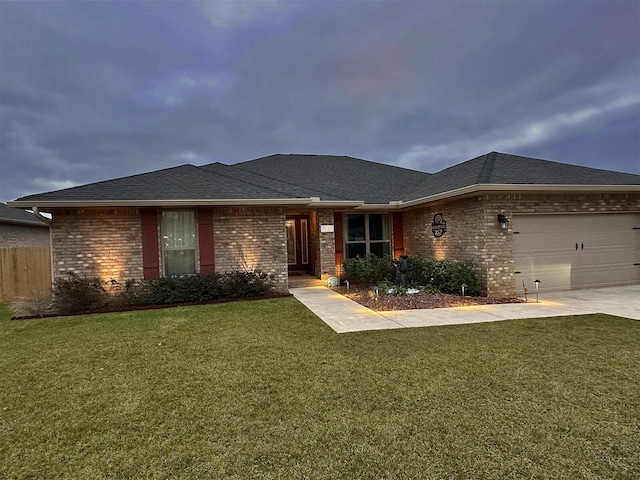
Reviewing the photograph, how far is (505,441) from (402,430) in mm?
697

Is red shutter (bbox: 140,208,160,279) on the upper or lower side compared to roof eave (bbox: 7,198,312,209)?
lower

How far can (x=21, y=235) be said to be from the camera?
49.8 ft

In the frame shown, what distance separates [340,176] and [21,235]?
14636mm

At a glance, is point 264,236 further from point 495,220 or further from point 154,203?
point 495,220

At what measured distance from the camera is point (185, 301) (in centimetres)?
836

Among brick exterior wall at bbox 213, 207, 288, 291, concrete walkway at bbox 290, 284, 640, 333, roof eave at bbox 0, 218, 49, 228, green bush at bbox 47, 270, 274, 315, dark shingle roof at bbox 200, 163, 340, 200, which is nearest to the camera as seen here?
concrete walkway at bbox 290, 284, 640, 333

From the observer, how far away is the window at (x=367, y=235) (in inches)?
454

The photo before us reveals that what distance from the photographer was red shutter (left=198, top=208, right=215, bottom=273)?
8867 millimetres

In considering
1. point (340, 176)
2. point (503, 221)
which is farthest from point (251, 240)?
point (503, 221)

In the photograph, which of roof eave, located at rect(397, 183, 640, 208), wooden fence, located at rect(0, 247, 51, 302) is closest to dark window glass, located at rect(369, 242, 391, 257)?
roof eave, located at rect(397, 183, 640, 208)

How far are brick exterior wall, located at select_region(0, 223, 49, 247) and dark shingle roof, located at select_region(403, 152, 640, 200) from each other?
54.0 feet

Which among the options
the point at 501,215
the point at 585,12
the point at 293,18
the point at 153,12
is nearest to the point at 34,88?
the point at 153,12

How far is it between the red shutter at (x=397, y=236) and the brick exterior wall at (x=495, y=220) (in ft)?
6.75

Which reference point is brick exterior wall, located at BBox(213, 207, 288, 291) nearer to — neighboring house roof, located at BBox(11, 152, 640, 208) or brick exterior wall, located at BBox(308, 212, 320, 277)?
neighboring house roof, located at BBox(11, 152, 640, 208)
